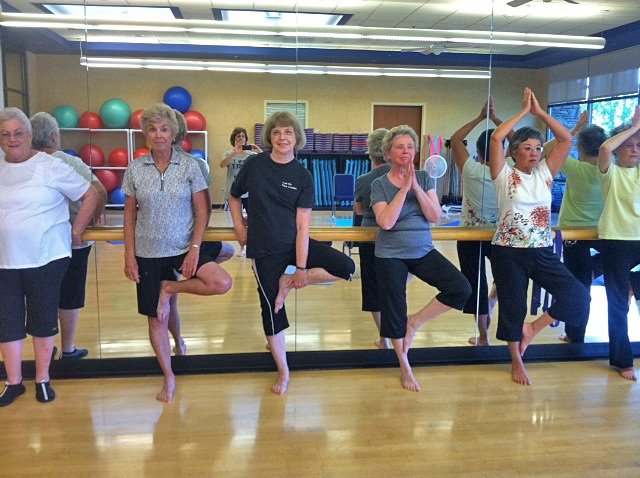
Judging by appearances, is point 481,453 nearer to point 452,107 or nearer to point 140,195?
point 140,195

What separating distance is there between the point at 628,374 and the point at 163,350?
2.73m

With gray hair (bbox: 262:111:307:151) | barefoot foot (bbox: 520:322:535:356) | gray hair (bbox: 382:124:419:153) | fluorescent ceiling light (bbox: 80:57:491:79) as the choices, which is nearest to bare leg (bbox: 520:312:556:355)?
barefoot foot (bbox: 520:322:535:356)

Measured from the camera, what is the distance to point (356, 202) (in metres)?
3.52

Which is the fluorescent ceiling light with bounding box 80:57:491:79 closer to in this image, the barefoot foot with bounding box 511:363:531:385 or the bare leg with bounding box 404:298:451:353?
the bare leg with bounding box 404:298:451:353

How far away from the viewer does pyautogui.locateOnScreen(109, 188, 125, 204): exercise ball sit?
3.02m

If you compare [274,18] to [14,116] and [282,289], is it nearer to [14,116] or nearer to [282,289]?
[14,116]

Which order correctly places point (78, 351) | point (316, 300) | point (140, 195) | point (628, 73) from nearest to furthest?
point (140, 195)
point (78, 351)
point (628, 73)
point (316, 300)

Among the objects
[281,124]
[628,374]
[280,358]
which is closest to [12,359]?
[280,358]

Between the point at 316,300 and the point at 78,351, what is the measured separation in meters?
1.68

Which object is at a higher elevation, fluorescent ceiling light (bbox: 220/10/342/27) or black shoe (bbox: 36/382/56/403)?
fluorescent ceiling light (bbox: 220/10/342/27)

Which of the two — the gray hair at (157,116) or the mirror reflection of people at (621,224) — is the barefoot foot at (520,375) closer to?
the mirror reflection of people at (621,224)

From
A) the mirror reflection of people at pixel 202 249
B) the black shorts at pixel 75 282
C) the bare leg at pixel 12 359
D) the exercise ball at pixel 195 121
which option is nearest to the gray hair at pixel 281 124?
the mirror reflection of people at pixel 202 249

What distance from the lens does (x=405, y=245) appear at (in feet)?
9.85

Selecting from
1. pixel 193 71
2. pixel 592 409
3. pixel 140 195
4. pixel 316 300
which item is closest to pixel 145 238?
pixel 140 195
